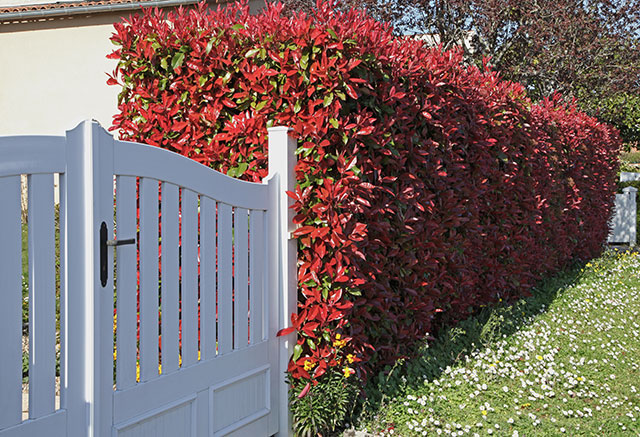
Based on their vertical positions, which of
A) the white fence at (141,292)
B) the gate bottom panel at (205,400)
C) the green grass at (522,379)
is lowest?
the green grass at (522,379)

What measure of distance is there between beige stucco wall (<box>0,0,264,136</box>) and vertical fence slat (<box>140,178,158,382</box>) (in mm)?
8965

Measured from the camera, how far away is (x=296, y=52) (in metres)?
3.69

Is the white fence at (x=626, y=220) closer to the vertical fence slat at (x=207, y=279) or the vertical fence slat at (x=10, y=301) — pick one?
the vertical fence slat at (x=207, y=279)

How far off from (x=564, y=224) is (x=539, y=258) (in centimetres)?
132

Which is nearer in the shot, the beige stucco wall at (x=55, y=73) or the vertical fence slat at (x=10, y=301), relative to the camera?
the vertical fence slat at (x=10, y=301)

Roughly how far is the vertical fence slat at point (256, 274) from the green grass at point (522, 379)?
3.19 ft

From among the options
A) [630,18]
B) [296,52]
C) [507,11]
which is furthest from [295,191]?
[630,18]

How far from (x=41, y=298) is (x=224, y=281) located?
3.82 feet

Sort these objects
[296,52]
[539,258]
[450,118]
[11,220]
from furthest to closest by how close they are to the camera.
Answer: [539,258]
[450,118]
[296,52]
[11,220]

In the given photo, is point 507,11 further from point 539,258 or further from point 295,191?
point 295,191

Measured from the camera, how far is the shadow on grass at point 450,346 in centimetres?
427

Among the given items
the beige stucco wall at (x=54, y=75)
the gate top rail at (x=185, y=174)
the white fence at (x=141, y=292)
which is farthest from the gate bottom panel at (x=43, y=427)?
the beige stucco wall at (x=54, y=75)

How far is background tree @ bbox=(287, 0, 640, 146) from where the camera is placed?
1262cm

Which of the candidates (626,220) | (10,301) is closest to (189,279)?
(10,301)
